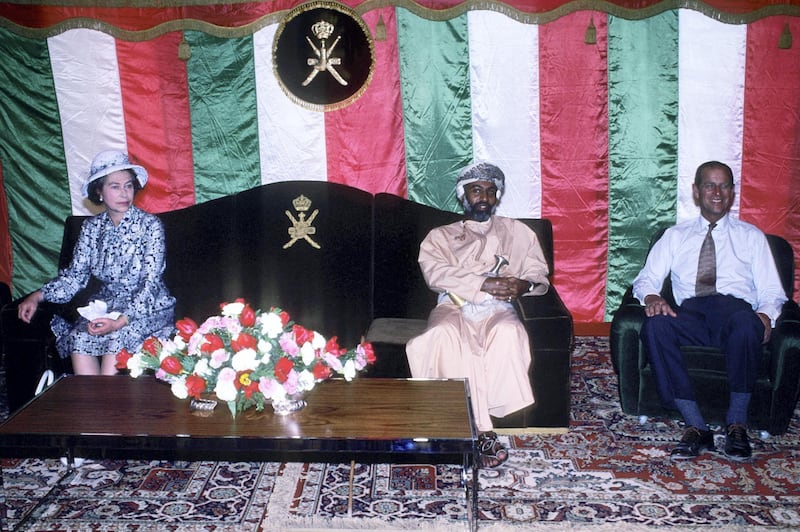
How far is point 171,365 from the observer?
2764 millimetres

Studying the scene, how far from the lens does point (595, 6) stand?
4.87 meters

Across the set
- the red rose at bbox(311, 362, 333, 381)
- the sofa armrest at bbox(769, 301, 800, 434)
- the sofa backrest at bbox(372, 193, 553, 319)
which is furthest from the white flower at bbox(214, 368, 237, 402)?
the sofa armrest at bbox(769, 301, 800, 434)

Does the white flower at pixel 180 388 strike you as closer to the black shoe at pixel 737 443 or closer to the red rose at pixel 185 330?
the red rose at pixel 185 330

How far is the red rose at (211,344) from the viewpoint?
2.73 m

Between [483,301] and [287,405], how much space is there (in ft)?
4.77

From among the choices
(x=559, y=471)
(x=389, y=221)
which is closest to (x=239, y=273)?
(x=389, y=221)

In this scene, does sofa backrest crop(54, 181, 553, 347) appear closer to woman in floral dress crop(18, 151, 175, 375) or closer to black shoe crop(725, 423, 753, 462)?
woman in floral dress crop(18, 151, 175, 375)

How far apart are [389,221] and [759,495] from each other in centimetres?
242

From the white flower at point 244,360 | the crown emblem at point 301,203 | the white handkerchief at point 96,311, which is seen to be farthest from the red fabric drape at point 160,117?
the white flower at point 244,360

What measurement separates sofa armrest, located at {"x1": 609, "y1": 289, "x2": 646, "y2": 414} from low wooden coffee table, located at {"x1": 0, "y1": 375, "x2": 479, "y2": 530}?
1116 millimetres

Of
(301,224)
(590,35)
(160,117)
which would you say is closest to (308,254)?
(301,224)

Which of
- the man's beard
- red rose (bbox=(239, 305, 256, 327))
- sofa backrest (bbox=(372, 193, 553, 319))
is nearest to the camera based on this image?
red rose (bbox=(239, 305, 256, 327))

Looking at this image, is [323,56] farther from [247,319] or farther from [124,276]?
[247,319]

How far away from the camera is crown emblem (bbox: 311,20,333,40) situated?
4953mm
